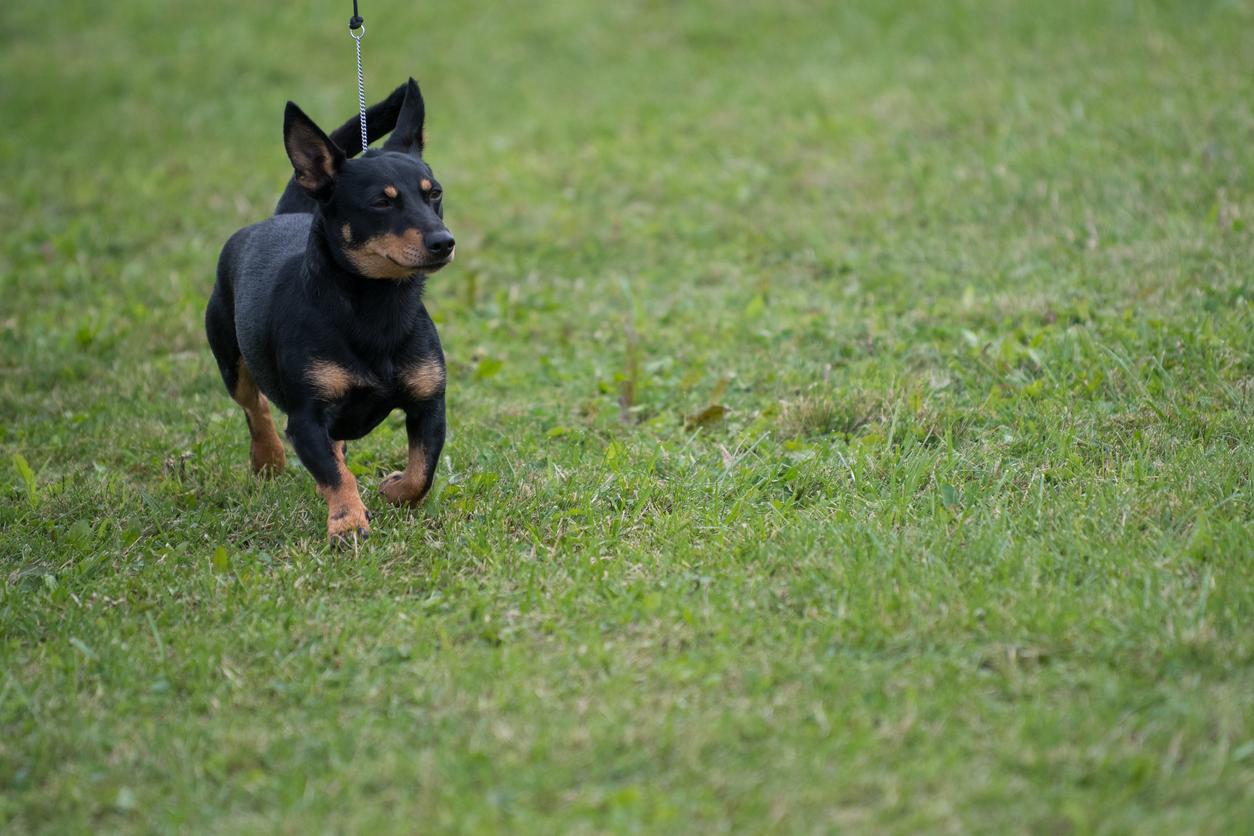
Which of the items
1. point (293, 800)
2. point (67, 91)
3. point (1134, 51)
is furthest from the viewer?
point (67, 91)

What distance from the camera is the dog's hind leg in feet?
16.6

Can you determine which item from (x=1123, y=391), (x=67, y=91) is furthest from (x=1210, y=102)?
(x=67, y=91)

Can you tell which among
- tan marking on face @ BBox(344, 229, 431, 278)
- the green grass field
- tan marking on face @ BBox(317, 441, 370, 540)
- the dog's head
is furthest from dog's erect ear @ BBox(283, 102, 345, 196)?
the green grass field

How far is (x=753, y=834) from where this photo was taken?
2.84m

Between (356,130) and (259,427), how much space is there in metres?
1.24

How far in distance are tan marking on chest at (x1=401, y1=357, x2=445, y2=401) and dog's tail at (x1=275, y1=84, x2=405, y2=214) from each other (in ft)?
3.50

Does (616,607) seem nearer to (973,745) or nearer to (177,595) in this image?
(973,745)

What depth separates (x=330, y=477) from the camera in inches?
170

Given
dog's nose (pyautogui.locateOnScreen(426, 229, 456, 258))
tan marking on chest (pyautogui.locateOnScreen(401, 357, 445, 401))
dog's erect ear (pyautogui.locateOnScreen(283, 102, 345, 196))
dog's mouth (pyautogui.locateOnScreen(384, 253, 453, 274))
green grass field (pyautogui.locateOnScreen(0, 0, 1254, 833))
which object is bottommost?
green grass field (pyautogui.locateOnScreen(0, 0, 1254, 833))

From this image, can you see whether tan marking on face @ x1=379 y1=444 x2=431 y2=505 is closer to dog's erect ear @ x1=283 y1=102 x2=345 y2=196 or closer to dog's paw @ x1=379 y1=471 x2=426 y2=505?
dog's paw @ x1=379 y1=471 x2=426 y2=505

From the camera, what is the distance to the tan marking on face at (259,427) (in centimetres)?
507

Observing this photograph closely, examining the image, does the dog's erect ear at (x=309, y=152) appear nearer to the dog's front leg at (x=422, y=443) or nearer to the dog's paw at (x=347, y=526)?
the dog's front leg at (x=422, y=443)

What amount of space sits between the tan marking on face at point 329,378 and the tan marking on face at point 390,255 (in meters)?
0.33

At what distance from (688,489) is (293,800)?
198cm
